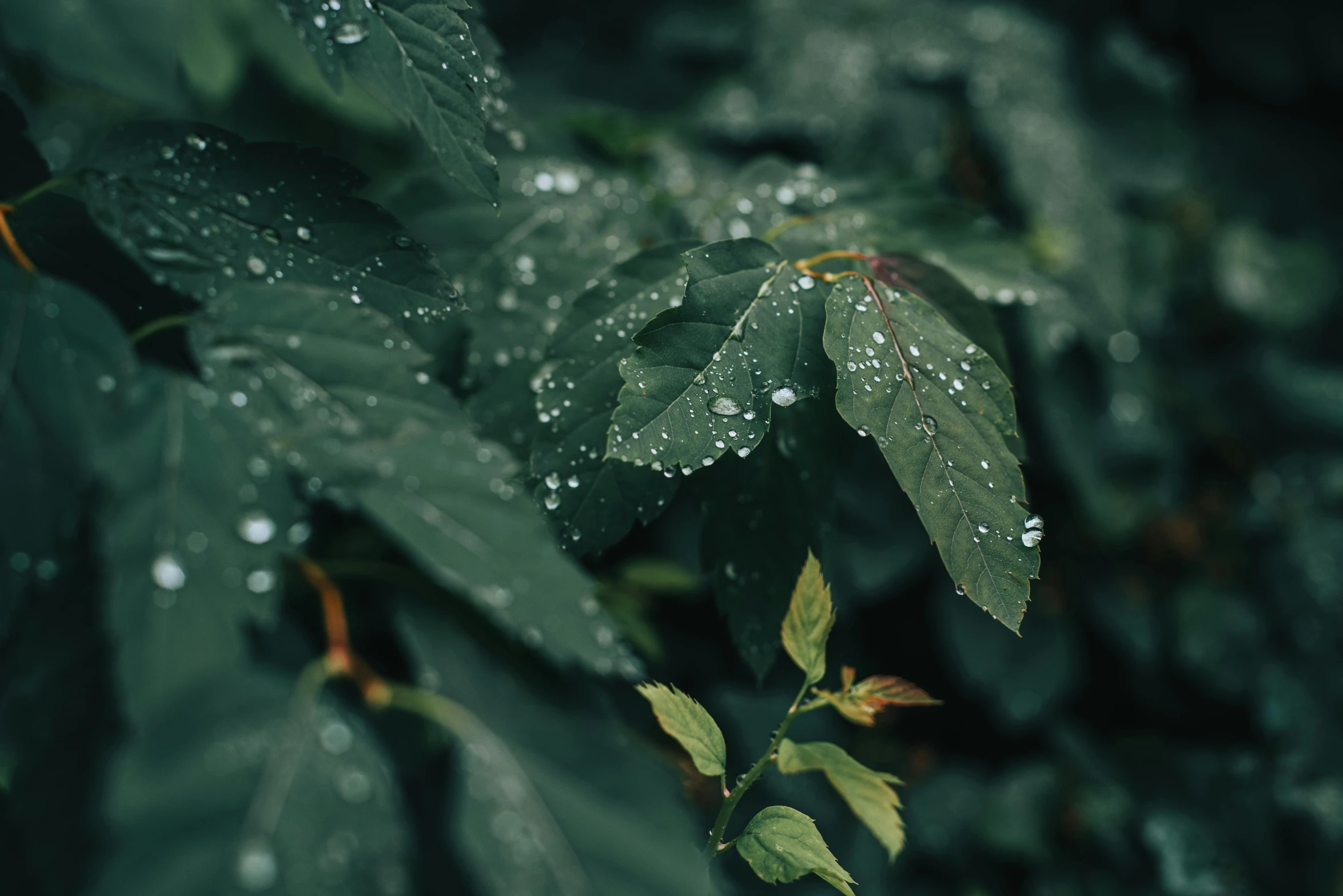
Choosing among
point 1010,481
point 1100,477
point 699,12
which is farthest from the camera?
point 699,12

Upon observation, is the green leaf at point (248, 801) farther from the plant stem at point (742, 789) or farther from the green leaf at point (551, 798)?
the plant stem at point (742, 789)

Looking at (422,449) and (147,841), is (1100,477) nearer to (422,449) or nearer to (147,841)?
(422,449)

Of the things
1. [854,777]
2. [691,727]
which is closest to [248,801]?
[691,727]

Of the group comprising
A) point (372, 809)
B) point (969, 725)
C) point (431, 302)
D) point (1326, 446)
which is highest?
point (431, 302)

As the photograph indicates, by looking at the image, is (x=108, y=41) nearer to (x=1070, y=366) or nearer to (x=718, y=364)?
(x=718, y=364)

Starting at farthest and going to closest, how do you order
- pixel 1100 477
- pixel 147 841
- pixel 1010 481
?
pixel 1100 477 → pixel 1010 481 → pixel 147 841

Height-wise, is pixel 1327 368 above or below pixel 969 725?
above

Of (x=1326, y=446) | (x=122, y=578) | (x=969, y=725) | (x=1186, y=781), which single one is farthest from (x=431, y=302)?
(x=1326, y=446)

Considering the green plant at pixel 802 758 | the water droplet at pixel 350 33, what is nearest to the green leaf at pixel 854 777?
the green plant at pixel 802 758
